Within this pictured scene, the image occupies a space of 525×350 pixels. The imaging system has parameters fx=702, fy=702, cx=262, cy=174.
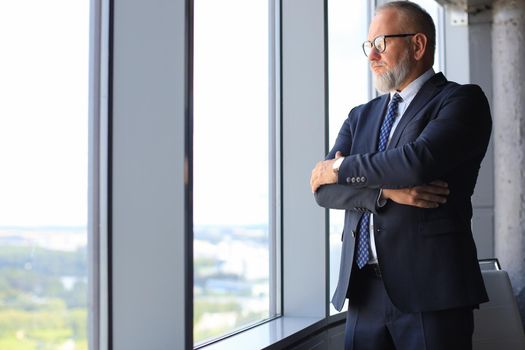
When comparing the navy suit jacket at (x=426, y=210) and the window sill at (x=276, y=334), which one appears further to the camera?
the window sill at (x=276, y=334)

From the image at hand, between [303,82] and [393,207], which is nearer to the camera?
[393,207]

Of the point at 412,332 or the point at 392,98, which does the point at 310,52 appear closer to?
the point at 392,98

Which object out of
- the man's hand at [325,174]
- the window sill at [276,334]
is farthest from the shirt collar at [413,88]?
the window sill at [276,334]

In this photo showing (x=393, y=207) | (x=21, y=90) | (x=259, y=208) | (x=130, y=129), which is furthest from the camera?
(x=259, y=208)

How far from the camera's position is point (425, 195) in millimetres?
2197

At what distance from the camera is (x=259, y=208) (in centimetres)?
374

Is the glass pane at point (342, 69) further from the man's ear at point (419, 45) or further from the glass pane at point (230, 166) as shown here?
the man's ear at point (419, 45)

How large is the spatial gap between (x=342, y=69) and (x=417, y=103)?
2443 millimetres

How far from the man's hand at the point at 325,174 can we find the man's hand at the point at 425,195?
0.24m

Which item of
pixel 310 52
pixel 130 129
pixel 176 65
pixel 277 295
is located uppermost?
pixel 310 52

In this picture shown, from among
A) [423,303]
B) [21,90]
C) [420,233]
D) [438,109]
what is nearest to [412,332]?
[423,303]

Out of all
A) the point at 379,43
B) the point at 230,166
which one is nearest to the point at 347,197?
the point at 379,43

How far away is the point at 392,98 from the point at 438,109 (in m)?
0.22

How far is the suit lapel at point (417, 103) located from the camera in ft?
7.73
